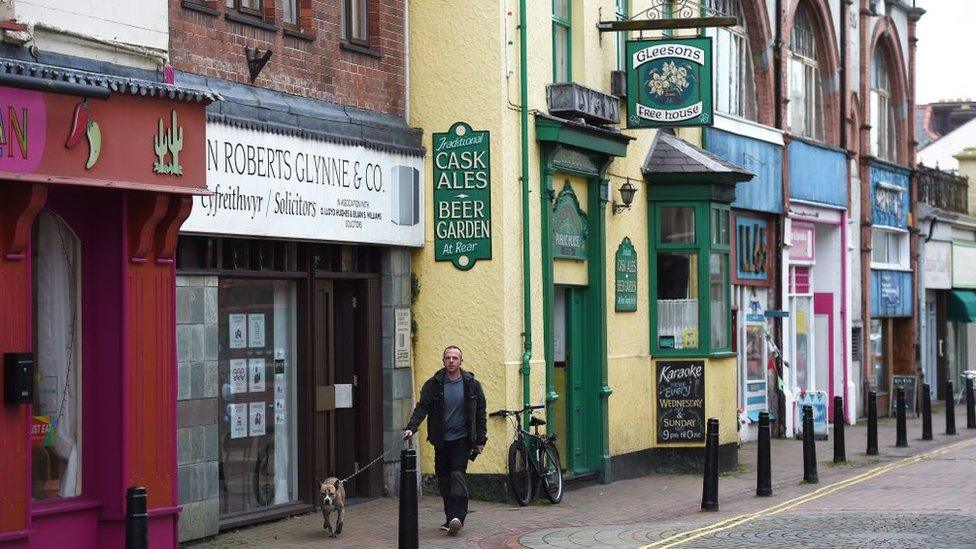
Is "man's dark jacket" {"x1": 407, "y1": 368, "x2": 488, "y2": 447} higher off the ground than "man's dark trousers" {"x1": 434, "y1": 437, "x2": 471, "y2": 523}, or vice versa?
"man's dark jacket" {"x1": 407, "y1": 368, "x2": 488, "y2": 447}

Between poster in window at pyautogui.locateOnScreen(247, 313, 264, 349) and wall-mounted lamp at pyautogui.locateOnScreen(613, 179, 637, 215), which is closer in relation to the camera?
poster in window at pyautogui.locateOnScreen(247, 313, 264, 349)

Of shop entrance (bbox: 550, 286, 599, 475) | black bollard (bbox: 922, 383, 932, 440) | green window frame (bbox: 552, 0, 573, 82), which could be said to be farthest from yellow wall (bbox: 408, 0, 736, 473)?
black bollard (bbox: 922, 383, 932, 440)

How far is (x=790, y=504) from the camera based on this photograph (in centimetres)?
1862

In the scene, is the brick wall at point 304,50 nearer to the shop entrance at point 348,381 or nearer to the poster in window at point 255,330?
the shop entrance at point 348,381

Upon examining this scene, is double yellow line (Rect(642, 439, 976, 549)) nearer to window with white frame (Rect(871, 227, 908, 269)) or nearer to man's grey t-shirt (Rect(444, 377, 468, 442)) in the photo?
man's grey t-shirt (Rect(444, 377, 468, 442))

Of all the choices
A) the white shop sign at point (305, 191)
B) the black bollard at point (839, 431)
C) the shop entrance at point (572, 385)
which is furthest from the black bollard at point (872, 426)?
the white shop sign at point (305, 191)

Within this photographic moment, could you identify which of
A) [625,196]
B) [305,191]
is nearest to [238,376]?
[305,191]

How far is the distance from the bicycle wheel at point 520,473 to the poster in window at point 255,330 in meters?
3.17

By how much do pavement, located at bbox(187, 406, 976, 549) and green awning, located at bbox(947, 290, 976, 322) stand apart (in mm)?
19737

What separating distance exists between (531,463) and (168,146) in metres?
6.46

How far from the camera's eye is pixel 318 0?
17.0 metres

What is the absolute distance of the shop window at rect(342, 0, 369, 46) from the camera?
A: 17.7 meters

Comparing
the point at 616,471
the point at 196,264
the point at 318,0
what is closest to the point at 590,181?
the point at 616,471

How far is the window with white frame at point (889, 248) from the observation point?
37.1 m
